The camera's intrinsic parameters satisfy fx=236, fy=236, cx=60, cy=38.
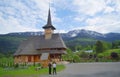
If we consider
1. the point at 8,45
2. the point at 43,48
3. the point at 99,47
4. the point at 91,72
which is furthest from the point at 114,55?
the point at 8,45

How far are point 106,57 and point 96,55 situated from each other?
299 inches

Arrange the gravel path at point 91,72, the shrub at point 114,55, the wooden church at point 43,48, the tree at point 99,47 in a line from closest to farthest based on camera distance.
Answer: the gravel path at point 91,72 < the wooden church at point 43,48 < the shrub at point 114,55 < the tree at point 99,47

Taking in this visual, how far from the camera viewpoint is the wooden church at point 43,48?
162 feet

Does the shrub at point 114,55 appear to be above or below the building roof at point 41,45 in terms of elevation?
below

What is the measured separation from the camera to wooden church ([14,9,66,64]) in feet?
162

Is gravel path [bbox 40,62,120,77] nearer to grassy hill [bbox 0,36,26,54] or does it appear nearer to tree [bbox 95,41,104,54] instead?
tree [bbox 95,41,104,54]

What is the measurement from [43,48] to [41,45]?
4.69ft

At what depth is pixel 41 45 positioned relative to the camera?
51.7 meters

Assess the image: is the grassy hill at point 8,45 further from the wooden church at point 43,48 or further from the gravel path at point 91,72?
the gravel path at point 91,72

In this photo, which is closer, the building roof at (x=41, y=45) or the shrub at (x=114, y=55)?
the building roof at (x=41, y=45)

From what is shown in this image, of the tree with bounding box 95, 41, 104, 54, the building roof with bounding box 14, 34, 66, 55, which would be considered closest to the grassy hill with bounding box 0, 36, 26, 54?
the tree with bounding box 95, 41, 104, 54

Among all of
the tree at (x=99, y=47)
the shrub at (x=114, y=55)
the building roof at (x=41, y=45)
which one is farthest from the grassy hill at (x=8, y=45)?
A: the shrub at (x=114, y=55)

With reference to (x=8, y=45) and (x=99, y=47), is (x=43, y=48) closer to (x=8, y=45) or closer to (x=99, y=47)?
(x=99, y=47)

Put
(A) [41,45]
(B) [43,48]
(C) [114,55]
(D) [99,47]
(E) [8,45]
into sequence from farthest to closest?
1. (E) [8,45]
2. (D) [99,47]
3. (C) [114,55]
4. (A) [41,45]
5. (B) [43,48]
